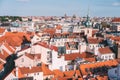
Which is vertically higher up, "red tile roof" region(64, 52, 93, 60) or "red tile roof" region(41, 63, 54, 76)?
"red tile roof" region(41, 63, 54, 76)

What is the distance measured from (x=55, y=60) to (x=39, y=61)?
40.8 inches

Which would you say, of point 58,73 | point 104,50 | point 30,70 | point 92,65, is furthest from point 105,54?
point 30,70

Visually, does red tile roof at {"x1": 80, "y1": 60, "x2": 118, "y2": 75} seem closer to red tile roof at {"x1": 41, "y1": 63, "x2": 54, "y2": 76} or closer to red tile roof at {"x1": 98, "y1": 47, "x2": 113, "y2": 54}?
red tile roof at {"x1": 41, "y1": 63, "x2": 54, "y2": 76}

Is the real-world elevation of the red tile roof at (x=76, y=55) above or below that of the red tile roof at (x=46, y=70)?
below

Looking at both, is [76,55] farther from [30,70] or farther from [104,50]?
[30,70]

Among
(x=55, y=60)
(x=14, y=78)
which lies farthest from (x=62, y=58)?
(x=14, y=78)

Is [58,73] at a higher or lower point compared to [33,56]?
lower

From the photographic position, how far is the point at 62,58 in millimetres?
20625

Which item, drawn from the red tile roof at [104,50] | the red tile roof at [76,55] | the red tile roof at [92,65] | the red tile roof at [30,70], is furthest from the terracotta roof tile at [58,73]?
the red tile roof at [104,50]

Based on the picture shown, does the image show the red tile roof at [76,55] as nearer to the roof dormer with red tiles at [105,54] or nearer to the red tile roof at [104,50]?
the roof dormer with red tiles at [105,54]

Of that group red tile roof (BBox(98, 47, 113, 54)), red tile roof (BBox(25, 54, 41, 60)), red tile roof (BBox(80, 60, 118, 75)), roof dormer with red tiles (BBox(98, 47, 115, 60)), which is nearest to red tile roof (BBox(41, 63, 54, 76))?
red tile roof (BBox(25, 54, 41, 60))

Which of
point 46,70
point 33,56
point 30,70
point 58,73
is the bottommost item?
point 58,73

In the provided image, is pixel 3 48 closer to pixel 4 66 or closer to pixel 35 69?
pixel 4 66

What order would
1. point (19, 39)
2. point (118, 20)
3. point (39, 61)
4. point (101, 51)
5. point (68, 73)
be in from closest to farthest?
point (68, 73) < point (39, 61) < point (101, 51) < point (19, 39) < point (118, 20)
